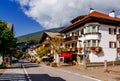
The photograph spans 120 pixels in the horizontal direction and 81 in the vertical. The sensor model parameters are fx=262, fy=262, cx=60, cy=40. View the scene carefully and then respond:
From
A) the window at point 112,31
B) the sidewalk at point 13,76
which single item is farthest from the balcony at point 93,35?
the sidewalk at point 13,76

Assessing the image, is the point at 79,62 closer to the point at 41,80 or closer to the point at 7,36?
the point at 7,36

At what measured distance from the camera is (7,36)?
171 feet

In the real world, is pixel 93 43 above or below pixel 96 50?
above

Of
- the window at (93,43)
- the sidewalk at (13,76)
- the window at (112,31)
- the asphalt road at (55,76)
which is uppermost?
the window at (112,31)

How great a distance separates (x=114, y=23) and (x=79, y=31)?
7.88m

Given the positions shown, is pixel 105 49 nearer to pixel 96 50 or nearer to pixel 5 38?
pixel 96 50

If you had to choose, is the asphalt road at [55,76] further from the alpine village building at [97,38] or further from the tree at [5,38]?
the tree at [5,38]

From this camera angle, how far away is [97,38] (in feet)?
174

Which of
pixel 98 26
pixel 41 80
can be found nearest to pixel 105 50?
pixel 98 26

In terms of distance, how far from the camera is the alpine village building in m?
53.1

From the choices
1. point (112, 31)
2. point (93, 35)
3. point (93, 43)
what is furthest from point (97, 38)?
point (112, 31)

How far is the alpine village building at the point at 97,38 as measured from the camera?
53.1 m

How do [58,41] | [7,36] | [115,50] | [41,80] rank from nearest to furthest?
1. [41,80]
2. [7,36]
3. [115,50]
4. [58,41]

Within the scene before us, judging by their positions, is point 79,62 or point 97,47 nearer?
point 97,47
